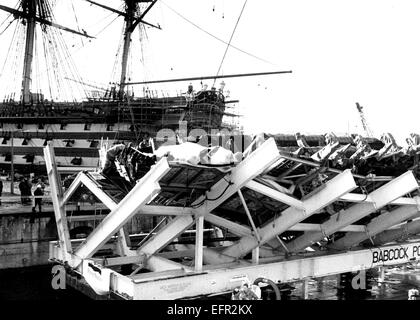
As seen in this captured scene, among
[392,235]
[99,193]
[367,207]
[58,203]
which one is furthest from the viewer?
[392,235]

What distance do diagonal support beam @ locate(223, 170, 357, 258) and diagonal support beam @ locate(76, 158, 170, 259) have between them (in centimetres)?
301

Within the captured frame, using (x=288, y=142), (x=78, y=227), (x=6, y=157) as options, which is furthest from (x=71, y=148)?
(x=288, y=142)

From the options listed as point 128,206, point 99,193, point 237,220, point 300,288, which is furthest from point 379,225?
point 99,193

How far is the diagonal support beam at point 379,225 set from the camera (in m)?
11.7

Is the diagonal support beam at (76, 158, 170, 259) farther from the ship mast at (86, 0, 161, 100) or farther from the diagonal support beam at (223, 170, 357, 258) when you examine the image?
the ship mast at (86, 0, 161, 100)

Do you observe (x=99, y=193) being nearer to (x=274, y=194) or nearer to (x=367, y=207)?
(x=274, y=194)

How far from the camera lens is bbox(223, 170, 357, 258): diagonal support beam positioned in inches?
351

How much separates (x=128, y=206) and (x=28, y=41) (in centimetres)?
3665

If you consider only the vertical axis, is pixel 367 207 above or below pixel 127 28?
below

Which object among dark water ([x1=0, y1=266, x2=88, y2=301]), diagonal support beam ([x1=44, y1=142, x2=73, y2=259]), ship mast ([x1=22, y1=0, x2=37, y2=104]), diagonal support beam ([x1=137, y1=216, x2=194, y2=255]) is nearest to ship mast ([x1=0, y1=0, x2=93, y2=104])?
ship mast ([x1=22, y1=0, x2=37, y2=104])

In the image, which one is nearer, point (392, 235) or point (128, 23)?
point (392, 235)

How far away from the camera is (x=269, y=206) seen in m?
9.78

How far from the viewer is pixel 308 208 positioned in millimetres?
9195
